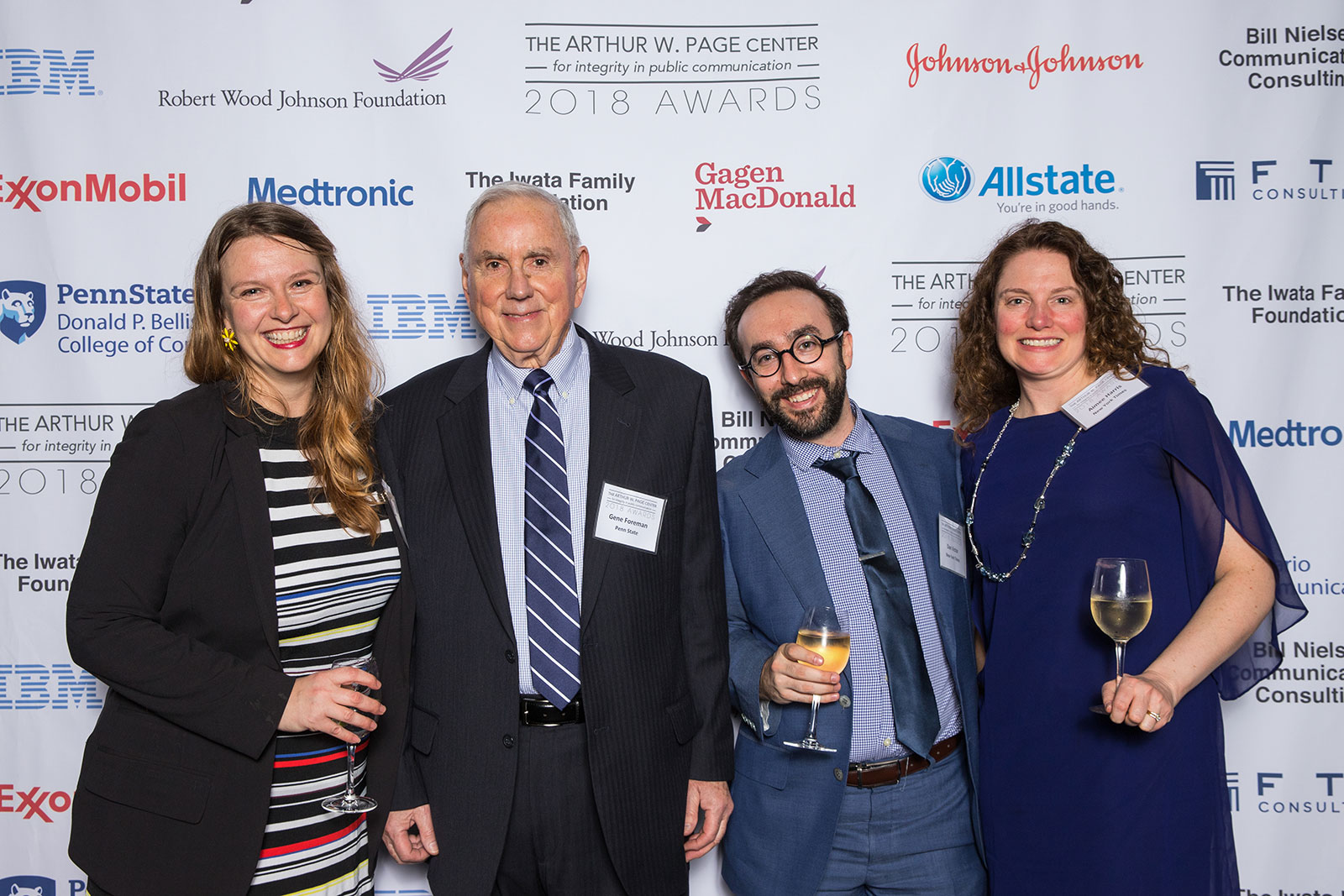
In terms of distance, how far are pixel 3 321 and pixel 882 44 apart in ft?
9.75

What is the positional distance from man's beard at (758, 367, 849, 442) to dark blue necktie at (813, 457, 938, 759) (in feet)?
0.47

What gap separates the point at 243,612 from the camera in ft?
5.59

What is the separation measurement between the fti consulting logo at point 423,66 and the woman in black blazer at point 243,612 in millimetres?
1033

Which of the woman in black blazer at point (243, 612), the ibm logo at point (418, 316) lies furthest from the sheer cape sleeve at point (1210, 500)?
the ibm logo at point (418, 316)

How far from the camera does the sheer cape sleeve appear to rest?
74.9 inches

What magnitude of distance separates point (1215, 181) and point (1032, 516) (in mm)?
1533

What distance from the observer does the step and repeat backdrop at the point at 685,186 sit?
2734mm

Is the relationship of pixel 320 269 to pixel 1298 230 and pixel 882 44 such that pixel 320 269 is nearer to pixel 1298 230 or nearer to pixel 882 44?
pixel 882 44

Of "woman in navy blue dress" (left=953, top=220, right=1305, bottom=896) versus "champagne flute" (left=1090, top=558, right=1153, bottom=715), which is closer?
"champagne flute" (left=1090, top=558, right=1153, bottom=715)

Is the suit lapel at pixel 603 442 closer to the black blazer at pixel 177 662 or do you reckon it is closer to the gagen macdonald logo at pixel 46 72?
the black blazer at pixel 177 662

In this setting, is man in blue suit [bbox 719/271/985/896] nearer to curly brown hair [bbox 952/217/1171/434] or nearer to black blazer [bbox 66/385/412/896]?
curly brown hair [bbox 952/217/1171/434]

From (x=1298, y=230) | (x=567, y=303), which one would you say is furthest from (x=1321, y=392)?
(x=567, y=303)

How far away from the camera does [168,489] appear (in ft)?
5.47

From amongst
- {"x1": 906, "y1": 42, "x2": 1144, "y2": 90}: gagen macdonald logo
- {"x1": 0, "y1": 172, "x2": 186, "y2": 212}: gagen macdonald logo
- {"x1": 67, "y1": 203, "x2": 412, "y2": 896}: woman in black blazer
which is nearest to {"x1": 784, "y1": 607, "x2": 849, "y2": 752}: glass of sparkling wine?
{"x1": 67, "y1": 203, "x2": 412, "y2": 896}: woman in black blazer
